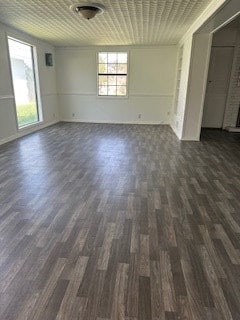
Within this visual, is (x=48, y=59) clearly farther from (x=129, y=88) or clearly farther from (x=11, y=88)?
(x=129, y=88)

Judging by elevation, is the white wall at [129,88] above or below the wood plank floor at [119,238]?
above

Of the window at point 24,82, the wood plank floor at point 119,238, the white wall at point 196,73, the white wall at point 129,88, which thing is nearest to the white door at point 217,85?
the white wall at point 129,88

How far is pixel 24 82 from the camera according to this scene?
5.98m

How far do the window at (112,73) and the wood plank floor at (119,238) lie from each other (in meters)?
4.23

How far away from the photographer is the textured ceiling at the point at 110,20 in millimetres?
3514

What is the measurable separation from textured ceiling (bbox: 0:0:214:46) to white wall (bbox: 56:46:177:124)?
0.75 metres

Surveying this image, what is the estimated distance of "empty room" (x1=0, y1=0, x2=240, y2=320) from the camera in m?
1.49

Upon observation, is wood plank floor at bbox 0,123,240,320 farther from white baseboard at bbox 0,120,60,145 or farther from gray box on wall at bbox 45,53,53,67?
gray box on wall at bbox 45,53,53,67

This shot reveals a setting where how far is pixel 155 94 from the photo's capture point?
7.48 m

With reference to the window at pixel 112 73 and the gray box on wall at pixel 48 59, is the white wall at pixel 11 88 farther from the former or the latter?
the window at pixel 112 73

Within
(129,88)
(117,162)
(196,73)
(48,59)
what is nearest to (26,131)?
(48,59)

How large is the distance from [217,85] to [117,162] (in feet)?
15.6

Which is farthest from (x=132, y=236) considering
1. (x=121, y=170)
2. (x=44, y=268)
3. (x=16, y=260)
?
(x=121, y=170)

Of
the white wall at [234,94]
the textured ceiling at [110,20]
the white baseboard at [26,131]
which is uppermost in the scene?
the textured ceiling at [110,20]
